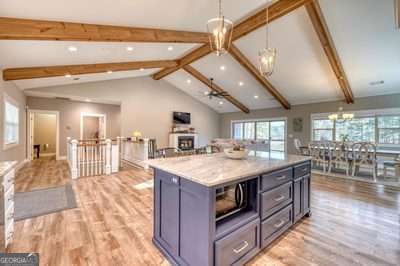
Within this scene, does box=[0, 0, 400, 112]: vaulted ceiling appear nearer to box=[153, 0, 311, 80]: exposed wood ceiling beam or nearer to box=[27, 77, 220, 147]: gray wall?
box=[153, 0, 311, 80]: exposed wood ceiling beam

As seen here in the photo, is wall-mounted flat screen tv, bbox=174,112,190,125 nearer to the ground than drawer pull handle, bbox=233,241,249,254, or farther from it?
farther from it

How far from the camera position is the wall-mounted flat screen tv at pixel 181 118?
9914mm

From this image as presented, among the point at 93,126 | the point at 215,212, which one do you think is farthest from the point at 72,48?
the point at 93,126

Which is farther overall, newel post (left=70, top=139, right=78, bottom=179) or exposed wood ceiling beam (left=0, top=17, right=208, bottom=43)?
newel post (left=70, top=139, right=78, bottom=179)

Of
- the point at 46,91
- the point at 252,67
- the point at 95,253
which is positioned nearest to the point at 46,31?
the point at 95,253

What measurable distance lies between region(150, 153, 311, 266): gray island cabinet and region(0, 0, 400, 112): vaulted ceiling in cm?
273

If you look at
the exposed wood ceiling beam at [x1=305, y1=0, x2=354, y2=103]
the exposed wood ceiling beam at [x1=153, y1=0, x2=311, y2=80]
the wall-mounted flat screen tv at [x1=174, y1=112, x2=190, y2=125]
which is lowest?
the wall-mounted flat screen tv at [x1=174, y1=112, x2=190, y2=125]

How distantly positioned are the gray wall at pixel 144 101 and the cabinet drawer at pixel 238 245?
754cm

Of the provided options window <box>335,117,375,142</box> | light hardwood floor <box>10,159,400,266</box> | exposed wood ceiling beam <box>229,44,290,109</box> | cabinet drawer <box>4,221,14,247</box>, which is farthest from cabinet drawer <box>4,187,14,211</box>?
window <box>335,117,375,142</box>

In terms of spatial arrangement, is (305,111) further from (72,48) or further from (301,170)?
(72,48)

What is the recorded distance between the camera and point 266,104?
9.74 meters

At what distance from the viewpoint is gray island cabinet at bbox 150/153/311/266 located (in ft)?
5.00

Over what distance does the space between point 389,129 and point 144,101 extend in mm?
9437

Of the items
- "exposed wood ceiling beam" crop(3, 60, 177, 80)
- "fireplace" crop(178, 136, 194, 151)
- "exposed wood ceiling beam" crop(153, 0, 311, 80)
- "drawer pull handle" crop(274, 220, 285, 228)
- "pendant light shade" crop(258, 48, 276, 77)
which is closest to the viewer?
"drawer pull handle" crop(274, 220, 285, 228)
